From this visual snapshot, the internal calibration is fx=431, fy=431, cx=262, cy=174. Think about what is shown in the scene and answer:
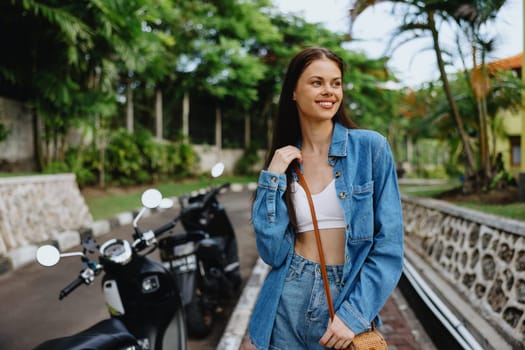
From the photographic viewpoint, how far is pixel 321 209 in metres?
1.50

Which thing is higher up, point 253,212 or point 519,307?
point 253,212

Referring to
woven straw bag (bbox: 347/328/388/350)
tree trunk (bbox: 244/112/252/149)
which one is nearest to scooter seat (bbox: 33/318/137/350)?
woven straw bag (bbox: 347/328/388/350)

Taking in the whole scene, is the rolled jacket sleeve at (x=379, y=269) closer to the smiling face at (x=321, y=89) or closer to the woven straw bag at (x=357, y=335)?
the woven straw bag at (x=357, y=335)

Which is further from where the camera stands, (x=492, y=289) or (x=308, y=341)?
(x=492, y=289)

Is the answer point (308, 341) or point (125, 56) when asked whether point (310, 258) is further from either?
point (125, 56)

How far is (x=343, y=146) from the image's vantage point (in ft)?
4.96

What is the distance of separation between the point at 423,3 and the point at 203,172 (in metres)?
13.2

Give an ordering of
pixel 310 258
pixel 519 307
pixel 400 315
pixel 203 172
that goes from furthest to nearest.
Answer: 1. pixel 203 172
2. pixel 400 315
3. pixel 519 307
4. pixel 310 258

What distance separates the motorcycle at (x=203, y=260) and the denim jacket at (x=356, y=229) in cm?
180

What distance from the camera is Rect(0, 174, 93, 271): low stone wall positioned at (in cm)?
588

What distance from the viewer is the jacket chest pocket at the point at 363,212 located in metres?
1.38

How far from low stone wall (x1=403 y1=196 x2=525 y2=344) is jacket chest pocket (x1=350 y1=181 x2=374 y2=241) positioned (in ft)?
6.84

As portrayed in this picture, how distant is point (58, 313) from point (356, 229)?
373 cm

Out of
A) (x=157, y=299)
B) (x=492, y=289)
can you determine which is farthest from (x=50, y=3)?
(x=492, y=289)
